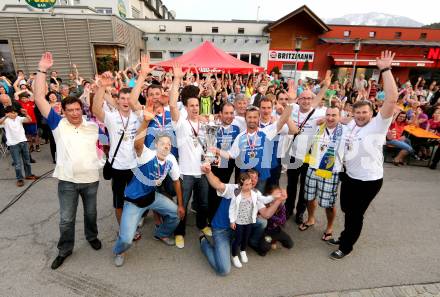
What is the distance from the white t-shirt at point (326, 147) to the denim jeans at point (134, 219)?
205 centimetres

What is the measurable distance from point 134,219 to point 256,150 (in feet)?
5.83

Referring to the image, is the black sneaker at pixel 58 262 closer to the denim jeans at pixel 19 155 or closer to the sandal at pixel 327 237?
the denim jeans at pixel 19 155

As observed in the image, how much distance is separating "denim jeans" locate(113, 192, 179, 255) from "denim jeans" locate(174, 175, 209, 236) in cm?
17

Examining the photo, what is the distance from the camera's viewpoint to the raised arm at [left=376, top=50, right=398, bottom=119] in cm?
259

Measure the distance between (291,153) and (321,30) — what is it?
78.5 feet

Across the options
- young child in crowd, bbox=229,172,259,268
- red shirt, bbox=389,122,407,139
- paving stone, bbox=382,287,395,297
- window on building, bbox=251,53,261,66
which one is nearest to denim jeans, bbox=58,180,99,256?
young child in crowd, bbox=229,172,259,268

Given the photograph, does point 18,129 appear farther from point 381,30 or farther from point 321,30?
point 381,30

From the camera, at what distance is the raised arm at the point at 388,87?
102 inches

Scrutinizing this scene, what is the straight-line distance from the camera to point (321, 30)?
77.6 ft

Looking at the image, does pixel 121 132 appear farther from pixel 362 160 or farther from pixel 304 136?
pixel 362 160

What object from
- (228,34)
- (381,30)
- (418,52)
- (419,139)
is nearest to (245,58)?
(228,34)

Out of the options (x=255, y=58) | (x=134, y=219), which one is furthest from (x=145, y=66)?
(x=255, y=58)

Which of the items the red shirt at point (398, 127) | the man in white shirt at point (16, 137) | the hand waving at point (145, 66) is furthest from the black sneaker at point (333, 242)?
the man in white shirt at point (16, 137)

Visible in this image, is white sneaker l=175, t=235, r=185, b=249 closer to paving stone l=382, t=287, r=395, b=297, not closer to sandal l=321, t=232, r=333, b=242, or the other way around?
sandal l=321, t=232, r=333, b=242
